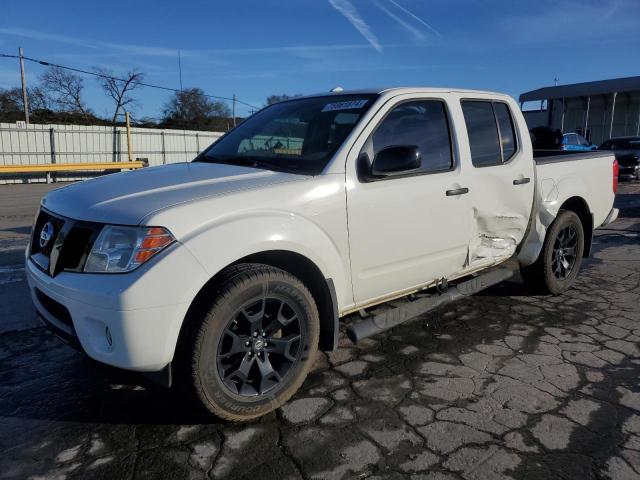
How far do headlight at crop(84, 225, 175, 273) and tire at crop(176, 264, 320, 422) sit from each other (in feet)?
1.24

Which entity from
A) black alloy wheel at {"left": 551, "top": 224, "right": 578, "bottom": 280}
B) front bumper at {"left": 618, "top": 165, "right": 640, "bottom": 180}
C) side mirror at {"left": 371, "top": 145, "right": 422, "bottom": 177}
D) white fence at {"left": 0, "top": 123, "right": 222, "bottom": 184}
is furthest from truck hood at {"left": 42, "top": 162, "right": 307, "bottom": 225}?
white fence at {"left": 0, "top": 123, "right": 222, "bottom": 184}

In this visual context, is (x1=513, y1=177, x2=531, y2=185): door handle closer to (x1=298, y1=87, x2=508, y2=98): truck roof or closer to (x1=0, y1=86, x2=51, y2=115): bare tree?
(x1=298, y1=87, x2=508, y2=98): truck roof

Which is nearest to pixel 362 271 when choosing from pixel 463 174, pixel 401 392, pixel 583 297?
pixel 401 392

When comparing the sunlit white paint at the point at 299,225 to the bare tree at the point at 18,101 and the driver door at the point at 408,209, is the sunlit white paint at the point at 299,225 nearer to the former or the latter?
the driver door at the point at 408,209

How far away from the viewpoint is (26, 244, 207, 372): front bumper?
7.70ft

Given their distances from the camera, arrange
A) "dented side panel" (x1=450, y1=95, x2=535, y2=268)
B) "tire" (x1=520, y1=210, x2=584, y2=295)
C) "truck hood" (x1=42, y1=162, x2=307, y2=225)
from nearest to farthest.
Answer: "truck hood" (x1=42, y1=162, x2=307, y2=225), "dented side panel" (x1=450, y1=95, x2=535, y2=268), "tire" (x1=520, y1=210, x2=584, y2=295)

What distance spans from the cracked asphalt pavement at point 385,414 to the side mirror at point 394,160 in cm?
136

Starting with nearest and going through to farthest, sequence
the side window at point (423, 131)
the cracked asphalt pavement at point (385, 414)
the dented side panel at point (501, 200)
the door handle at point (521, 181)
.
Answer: the cracked asphalt pavement at point (385, 414)
the side window at point (423, 131)
the dented side panel at point (501, 200)
the door handle at point (521, 181)

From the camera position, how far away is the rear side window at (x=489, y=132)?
161 inches

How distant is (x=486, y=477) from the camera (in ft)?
7.74

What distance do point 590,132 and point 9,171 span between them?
33487 mm

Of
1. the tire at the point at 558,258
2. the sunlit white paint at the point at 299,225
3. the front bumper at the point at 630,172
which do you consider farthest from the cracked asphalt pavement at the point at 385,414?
the front bumper at the point at 630,172

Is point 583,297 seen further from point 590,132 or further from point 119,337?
point 590,132

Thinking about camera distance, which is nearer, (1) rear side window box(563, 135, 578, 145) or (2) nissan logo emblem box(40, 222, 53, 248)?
(2) nissan logo emblem box(40, 222, 53, 248)
